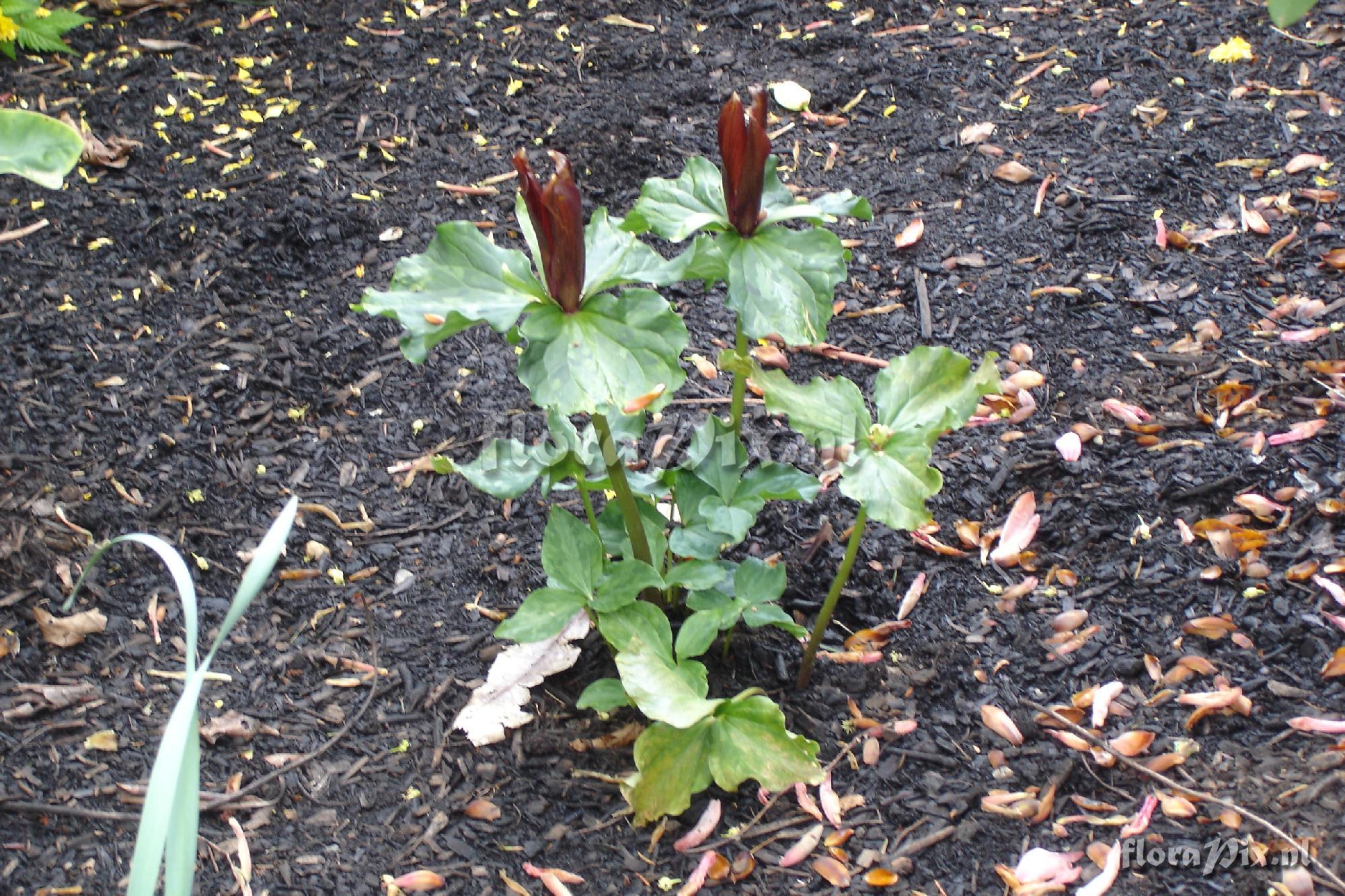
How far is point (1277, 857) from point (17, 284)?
3324 mm

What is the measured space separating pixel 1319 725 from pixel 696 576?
3.77 feet

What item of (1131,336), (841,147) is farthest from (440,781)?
(841,147)

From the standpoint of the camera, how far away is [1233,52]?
3340mm

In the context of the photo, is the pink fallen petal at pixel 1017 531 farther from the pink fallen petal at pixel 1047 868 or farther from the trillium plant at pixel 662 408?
the pink fallen petal at pixel 1047 868

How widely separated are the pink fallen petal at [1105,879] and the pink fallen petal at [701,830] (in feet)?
2.08

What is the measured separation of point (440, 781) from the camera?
2.06 m

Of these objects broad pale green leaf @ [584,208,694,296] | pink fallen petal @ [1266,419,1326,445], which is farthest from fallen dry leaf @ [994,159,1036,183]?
broad pale green leaf @ [584,208,694,296]

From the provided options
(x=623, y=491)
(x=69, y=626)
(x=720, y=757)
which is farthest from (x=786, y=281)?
(x=69, y=626)

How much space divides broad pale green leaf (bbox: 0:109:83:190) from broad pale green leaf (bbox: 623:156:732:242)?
3.09 feet

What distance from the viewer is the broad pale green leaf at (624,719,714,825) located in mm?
1828

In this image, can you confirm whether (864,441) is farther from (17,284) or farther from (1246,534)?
(17,284)

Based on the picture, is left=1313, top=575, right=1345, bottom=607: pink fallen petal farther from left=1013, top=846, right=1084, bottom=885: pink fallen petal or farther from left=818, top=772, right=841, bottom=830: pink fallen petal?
left=818, top=772, right=841, bottom=830: pink fallen petal

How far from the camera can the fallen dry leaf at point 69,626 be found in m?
2.26

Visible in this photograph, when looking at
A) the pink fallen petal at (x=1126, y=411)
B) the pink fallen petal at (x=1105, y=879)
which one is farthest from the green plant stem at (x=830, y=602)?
the pink fallen petal at (x=1126, y=411)
